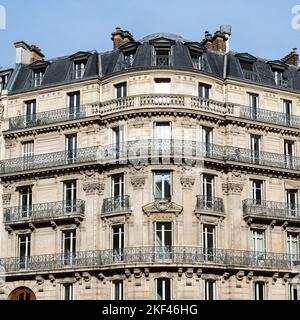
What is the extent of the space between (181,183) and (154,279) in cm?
471

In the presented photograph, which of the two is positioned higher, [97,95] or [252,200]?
[97,95]

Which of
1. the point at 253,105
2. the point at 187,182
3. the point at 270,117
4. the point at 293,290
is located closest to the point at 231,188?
the point at 187,182

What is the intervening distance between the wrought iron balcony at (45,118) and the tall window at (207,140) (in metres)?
6.22

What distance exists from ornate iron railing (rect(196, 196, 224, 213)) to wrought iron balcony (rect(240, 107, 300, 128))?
4.83 metres

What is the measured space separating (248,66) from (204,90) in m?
3.93

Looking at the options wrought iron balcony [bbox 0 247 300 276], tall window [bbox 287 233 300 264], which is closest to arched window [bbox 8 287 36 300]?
wrought iron balcony [bbox 0 247 300 276]

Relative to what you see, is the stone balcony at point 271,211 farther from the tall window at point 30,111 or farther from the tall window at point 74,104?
the tall window at point 30,111

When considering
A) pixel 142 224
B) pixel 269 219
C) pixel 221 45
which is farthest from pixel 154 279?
pixel 221 45

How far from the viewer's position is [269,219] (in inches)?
1330

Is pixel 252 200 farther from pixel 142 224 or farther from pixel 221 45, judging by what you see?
pixel 221 45

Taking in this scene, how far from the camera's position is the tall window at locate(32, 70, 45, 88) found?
Answer: 123 feet

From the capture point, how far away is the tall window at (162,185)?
32.2 meters

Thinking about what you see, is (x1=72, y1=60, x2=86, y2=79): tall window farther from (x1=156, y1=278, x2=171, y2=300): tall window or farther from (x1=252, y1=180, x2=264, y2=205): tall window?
(x1=156, y1=278, x2=171, y2=300): tall window
